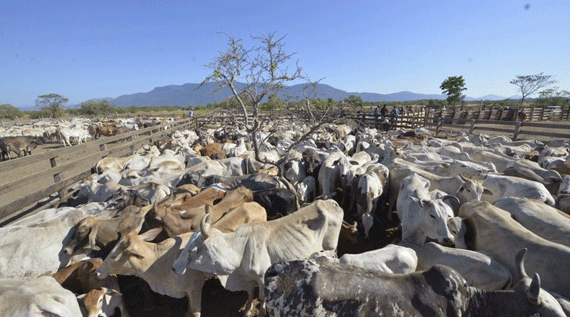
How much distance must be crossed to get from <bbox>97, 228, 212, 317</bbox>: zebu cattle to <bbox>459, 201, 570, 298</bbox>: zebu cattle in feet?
14.2

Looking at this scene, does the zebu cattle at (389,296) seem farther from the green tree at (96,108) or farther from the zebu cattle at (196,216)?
the green tree at (96,108)

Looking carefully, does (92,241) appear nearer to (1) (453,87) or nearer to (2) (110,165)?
(2) (110,165)

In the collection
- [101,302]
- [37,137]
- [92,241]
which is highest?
[92,241]

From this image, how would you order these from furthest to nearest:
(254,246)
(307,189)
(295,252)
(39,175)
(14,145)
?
(14,145) → (307,189) → (39,175) → (295,252) → (254,246)

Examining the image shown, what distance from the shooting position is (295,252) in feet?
14.0

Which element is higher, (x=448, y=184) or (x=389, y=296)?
(x=389, y=296)

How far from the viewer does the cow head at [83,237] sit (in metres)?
4.66

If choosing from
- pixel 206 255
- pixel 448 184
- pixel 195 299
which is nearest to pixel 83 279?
pixel 195 299

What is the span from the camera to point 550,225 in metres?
4.55

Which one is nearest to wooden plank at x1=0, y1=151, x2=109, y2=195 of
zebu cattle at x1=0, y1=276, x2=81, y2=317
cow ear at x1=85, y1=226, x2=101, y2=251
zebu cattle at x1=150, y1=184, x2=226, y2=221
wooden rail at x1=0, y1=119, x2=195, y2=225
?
wooden rail at x1=0, y1=119, x2=195, y2=225

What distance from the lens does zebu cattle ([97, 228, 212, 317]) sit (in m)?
4.01

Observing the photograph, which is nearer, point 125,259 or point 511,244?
point 125,259

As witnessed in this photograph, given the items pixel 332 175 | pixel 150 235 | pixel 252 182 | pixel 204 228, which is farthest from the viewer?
pixel 332 175

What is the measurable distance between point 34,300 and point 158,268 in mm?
1375
